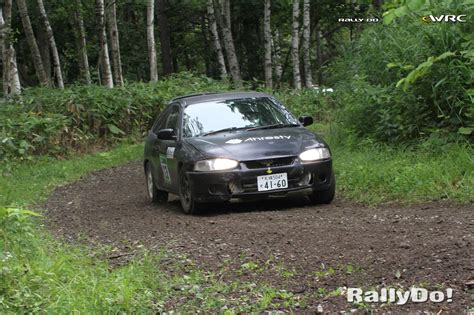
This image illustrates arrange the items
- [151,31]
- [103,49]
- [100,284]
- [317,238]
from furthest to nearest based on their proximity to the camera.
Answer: [151,31], [103,49], [317,238], [100,284]

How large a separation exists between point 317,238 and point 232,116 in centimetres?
370

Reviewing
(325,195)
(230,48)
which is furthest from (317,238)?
(230,48)

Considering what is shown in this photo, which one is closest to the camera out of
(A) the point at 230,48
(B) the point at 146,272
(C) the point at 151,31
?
(B) the point at 146,272

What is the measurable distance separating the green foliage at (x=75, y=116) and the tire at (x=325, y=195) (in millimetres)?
8948

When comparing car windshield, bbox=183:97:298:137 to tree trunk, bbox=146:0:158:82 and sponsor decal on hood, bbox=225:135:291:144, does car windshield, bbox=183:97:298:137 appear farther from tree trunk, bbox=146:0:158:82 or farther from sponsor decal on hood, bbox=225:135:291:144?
tree trunk, bbox=146:0:158:82

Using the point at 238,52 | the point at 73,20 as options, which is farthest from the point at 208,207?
the point at 238,52

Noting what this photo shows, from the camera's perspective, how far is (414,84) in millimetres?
11320

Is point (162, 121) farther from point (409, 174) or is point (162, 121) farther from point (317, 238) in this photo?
point (317, 238)

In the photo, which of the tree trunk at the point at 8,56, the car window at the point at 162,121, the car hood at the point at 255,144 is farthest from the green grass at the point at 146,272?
the tree trunk at the point at 8,56

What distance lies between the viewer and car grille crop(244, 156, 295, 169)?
28.5 feet

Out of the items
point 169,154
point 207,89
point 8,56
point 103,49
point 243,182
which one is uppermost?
point 8,56

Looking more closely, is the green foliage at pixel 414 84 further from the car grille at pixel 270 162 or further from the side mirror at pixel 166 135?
the side mirror at pixel 166 135

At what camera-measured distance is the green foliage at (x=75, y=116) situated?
16.9 metres

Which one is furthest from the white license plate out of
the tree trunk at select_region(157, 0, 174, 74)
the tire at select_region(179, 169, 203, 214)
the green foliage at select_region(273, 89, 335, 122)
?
the tree trunk at select_region(157, 0, 174, 74)
